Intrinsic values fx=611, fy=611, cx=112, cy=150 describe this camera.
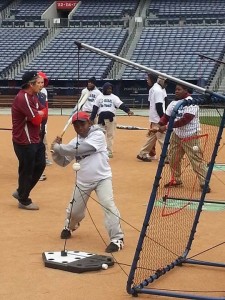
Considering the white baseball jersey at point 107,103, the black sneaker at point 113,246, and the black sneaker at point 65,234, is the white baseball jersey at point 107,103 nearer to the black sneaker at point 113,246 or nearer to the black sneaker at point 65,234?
the black sneaker at point 65,234

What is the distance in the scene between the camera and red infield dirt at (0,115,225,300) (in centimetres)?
530

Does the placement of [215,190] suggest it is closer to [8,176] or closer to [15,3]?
[8,176]

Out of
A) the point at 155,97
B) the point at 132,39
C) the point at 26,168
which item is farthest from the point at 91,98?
the point at 132,39

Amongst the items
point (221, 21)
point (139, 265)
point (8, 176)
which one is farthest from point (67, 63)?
point (139, 265)

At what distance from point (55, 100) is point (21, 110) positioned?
76.2ft

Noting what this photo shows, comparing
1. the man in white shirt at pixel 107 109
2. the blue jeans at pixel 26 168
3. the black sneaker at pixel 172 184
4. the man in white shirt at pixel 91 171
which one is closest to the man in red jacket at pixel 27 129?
the blue jeans at pixel 26 168

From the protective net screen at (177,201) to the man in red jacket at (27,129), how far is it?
186 centimetres

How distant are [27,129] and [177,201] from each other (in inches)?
92.1

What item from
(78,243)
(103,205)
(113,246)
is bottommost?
(78,243)

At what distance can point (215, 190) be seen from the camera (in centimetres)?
1011

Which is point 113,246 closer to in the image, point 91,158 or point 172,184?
point 91,158

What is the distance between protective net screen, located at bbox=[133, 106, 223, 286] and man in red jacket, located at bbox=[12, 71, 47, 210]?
1.86 meters

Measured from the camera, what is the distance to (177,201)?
734cm

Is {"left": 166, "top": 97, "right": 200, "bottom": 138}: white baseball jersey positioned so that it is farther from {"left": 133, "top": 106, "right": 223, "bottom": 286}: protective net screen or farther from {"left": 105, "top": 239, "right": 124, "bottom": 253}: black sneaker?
{"left": 105, "top": 239, "right": 124, "bottom": 253}: black sneaker
